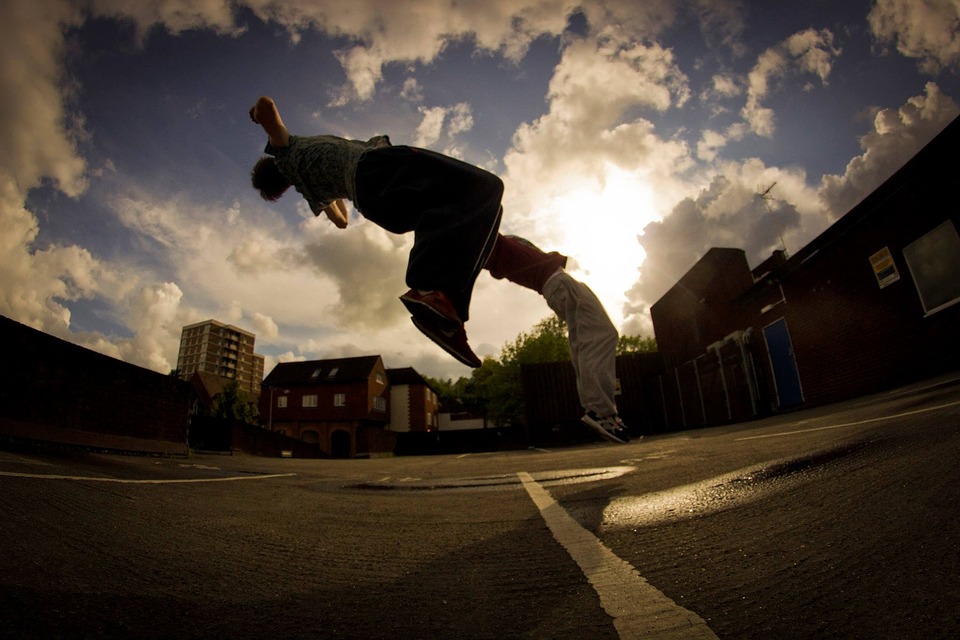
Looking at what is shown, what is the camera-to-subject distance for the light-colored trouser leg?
259cm

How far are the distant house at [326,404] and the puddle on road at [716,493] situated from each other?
3651cm

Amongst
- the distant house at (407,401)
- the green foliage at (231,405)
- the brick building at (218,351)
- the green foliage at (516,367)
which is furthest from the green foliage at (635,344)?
the brick building at (218,351)

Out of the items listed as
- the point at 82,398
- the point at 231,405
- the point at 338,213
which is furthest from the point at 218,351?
the point at 338,213

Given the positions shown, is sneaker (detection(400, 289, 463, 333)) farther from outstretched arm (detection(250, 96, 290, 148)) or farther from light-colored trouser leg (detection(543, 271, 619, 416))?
outstretched arm (detection(250, 96, 290, 148))

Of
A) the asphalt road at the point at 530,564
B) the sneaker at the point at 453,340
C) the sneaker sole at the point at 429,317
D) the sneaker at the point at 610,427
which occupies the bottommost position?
the asphalt road at the point at 530,564

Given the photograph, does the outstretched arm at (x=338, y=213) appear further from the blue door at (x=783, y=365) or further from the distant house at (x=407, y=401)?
the distant house at (x=407, y=401)

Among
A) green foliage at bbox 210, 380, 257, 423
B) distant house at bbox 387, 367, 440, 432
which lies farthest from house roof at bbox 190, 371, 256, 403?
distant house at bbox 387, 367, 440, 432

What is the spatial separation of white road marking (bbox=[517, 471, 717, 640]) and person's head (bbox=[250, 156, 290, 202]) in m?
2.56

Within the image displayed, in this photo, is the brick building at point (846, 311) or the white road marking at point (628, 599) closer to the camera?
the white road marking at point (628, 599)

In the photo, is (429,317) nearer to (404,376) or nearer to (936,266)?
(936,266)

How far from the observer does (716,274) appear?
17.3m

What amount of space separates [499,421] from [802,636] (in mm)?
38739

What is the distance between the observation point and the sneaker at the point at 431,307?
6.04 feet

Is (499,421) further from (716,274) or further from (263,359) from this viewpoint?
(263,359)
